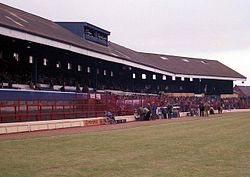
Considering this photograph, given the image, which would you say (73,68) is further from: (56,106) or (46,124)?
(46,124)

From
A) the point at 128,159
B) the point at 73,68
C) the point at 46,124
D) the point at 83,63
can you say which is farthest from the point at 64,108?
the point at 83,63

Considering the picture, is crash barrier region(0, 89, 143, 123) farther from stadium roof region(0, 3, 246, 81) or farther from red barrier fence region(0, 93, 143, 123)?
stadium roof region(0, 3, 246, 81)

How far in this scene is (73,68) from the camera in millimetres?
48750

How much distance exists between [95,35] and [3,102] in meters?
30.5

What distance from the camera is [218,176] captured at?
379 inches

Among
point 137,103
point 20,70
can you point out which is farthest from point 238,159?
point 137,103

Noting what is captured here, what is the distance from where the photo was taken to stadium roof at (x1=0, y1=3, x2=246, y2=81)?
31.2 metres

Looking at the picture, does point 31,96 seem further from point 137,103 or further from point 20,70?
point 137,103

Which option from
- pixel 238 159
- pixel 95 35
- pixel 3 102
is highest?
pixel 95 35

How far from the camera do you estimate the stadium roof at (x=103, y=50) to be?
1230 inches

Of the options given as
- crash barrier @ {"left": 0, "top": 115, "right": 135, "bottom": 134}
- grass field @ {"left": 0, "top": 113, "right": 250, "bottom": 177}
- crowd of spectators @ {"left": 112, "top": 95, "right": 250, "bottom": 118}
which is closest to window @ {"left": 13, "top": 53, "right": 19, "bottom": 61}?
crash barrier @ {"left": 0, "top": 115, "right": 135, "bottom": 134}

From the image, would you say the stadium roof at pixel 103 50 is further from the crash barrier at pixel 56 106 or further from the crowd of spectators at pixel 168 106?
the crowd of spectators at pixel 168 106

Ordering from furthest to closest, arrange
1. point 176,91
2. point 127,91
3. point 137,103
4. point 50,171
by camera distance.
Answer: point 176,91 → point 127,91 → point 137,103 → point 50,171

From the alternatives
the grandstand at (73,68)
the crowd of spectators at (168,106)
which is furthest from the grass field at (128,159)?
the crowd of spectators at (168,106)
